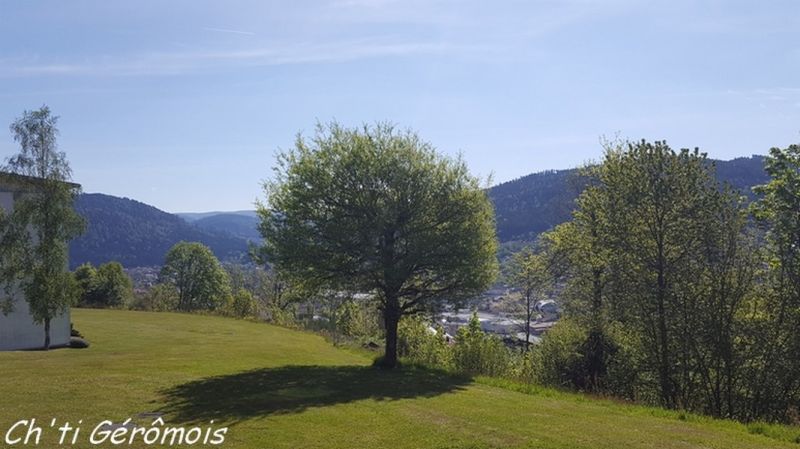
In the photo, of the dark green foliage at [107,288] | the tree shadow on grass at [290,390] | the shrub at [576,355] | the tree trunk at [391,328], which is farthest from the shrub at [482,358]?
the dark green foliage at [107,288]

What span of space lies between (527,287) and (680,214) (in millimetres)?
21380

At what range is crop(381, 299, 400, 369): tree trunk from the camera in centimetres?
2858

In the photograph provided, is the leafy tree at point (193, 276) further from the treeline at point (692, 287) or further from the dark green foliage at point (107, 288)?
the treeline at point (692, 287)

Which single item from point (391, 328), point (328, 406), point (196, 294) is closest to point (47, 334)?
point (391, 328)

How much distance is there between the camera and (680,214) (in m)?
25.5

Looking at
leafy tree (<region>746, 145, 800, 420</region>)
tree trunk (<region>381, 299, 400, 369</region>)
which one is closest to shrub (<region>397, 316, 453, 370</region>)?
tree trunk (<region>381, 299, 400, 369</region>)

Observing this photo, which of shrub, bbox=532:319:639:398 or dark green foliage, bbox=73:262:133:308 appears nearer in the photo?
shrub, bbox=532:319:639:398

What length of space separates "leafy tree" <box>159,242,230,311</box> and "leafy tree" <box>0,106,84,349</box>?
6116cm

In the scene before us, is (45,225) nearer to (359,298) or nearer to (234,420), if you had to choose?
(359,298)

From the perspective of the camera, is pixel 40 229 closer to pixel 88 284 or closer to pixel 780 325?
pixel 780 325

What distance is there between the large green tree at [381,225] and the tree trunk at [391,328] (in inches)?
2.8

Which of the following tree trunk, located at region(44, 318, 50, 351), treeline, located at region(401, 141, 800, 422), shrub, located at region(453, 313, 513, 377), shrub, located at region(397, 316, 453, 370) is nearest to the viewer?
treeline, located at region(401, 141, 800, 422)

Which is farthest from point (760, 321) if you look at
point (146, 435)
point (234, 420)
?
point (146, 435)

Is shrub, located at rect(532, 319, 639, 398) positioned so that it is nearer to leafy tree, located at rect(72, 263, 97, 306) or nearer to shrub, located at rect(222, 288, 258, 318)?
shrub, located at rect(222, 288, 258, 318)
